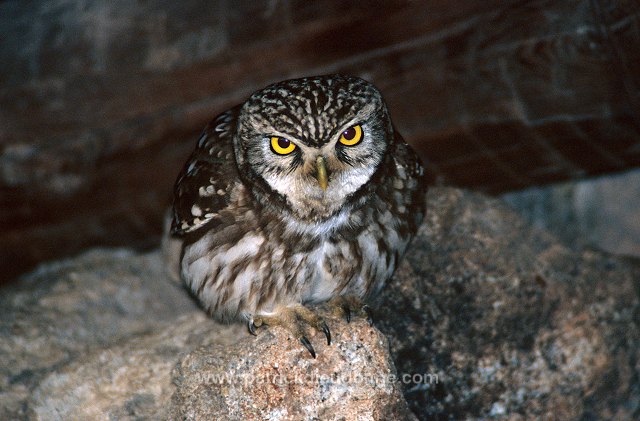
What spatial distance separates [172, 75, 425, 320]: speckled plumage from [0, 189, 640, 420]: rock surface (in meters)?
0.23

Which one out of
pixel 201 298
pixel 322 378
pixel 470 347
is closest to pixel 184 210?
pixel 201 298

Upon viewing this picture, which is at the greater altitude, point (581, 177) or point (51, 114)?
point (51, 114)

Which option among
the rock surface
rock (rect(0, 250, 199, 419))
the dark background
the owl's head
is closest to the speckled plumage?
the owl's head

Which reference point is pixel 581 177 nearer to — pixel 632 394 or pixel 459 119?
pixel 459 119

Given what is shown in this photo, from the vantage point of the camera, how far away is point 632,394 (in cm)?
342

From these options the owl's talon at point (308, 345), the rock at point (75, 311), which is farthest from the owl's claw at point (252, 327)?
the rock at point (75, 311)

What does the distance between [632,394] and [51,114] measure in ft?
10.1

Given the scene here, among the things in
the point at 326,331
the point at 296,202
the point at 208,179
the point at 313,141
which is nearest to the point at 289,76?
the point at 208,179

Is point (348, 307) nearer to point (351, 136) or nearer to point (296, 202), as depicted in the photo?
point (296, 202)

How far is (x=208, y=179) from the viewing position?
126 inches

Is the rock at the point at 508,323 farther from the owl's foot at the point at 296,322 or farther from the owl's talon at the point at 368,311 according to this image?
the owl's foot at the point at 296,322

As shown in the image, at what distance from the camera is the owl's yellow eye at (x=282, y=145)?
2758 mm

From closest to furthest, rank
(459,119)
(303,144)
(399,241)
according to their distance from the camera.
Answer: (303,144) → (399,241) → (459,119)

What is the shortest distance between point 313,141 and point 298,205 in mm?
354
